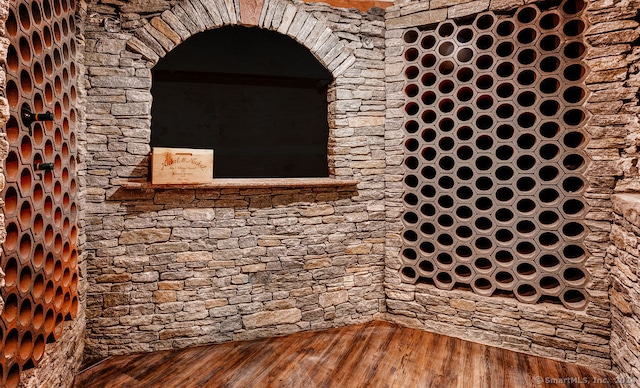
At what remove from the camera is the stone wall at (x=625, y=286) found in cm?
229

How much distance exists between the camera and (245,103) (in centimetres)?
544

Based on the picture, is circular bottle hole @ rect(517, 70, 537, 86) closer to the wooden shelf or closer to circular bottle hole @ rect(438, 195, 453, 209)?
circular bottle hole @ rect(438, 195, 453, 209)

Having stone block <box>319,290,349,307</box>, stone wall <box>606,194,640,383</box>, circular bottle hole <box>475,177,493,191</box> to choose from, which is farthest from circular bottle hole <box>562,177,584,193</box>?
stone block <box>319,290,349,307</box>

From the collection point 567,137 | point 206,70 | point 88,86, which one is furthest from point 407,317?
point 206,70

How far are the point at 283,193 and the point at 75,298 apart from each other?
1.74 m

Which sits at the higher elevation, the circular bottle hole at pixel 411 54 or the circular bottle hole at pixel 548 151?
the circular bottle hole at pixel 411 54

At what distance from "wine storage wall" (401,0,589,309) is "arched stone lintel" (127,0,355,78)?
75 centimetres

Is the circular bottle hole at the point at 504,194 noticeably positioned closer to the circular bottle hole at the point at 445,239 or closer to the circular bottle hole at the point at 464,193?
the circular bottle hole at the point at 464,193

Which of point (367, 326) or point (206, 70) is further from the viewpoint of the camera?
point (206, 70)

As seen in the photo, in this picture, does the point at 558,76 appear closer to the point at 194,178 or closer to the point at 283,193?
the point at 283,193

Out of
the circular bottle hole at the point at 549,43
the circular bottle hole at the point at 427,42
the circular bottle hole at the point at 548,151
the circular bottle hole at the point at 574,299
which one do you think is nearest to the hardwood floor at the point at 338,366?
the circular bottle hole at the point at 574,299

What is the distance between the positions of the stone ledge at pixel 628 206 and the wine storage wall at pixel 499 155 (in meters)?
0.21

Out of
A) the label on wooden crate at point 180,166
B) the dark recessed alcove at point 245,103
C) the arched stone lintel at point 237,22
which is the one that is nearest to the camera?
the label on wooden crate at point 180,166

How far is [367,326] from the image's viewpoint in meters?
3.36
